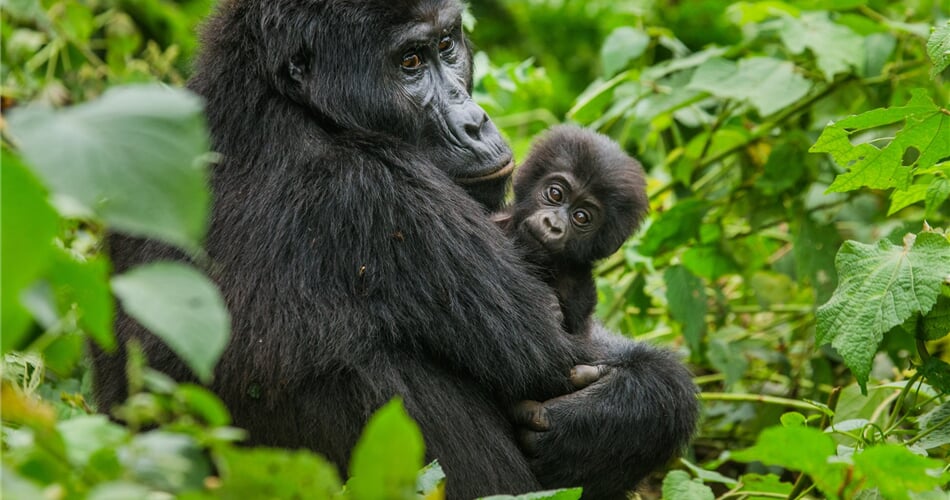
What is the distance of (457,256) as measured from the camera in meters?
2.87

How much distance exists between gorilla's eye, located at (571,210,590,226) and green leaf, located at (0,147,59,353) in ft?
7.70

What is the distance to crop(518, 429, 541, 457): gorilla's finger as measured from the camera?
9.83 ft

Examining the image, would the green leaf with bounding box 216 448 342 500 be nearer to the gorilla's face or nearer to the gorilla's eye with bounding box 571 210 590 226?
the gorilla's face

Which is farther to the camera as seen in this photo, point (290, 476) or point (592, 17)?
point (592, 17)

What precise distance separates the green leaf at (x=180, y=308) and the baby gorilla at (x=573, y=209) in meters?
2.02

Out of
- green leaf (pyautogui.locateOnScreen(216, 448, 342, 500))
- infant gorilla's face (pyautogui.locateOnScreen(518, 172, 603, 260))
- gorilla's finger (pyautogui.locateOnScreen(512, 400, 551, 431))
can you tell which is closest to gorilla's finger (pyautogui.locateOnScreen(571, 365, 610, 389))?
gorilla's finger (pyautogui.locateOnScreen(512, 400, 551, 431))

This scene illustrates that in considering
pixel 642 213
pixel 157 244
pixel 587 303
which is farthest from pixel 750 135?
pixel 157 244

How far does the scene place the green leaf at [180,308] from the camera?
1.25 meters

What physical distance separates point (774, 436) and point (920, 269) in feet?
3.47

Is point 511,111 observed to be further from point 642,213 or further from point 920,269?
point 920,269

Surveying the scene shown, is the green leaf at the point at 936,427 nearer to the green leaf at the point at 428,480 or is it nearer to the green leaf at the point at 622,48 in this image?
the green leaf at the point at 428,480

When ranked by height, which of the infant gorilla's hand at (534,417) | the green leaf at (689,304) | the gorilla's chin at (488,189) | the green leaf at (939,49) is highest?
the green leaf at (939,49)

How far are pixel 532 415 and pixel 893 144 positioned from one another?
3.85 ft

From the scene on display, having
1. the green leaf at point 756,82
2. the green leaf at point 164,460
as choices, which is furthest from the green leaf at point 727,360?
the green leaf at point 164,460
